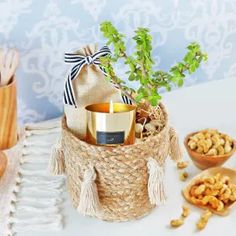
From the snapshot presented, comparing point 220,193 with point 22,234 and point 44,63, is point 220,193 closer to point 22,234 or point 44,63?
point 22,234

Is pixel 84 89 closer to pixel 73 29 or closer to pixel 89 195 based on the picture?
pixel 89 195

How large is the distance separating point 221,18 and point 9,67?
67 centimetres

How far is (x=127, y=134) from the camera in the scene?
88 cm

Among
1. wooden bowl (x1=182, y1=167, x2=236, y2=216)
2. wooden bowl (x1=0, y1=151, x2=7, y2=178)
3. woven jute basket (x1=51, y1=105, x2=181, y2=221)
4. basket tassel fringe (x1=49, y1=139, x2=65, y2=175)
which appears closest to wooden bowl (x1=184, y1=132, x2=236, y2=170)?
wooden bowl (x1=182, y1=167, x2=236, y2=216)

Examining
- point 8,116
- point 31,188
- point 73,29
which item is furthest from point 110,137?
point 73,29

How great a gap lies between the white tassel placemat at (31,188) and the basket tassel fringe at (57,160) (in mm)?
53

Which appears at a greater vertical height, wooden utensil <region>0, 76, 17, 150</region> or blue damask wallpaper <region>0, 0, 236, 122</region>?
blue damask wallpaper <region>0, 0, 236, 122</region>

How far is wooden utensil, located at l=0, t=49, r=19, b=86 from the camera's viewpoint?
1153 millimetres

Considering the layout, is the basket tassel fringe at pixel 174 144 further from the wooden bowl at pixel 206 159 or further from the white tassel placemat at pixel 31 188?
the white tassel placemat at pixel 31 188

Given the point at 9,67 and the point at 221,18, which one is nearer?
the point at 9,67

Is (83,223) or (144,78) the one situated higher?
(144,78)

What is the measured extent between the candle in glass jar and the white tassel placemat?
0.17 metres

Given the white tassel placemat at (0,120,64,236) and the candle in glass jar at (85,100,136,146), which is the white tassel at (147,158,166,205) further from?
the white tassel placemat at (0,120,64,236)

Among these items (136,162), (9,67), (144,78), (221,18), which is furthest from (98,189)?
(221,18)
